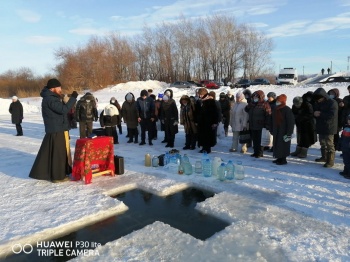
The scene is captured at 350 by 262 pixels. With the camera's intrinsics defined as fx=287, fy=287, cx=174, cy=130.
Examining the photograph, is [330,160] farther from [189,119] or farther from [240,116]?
[189,119]

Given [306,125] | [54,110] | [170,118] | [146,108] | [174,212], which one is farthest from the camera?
[146,108]

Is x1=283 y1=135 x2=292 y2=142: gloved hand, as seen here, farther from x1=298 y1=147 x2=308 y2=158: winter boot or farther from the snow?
x1=298 y1=147 x2=308 y2=158: winter boot

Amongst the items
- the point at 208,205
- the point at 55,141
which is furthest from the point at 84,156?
the point at 208,205

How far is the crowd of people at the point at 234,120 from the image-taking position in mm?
5324

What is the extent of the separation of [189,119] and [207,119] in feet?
2.60

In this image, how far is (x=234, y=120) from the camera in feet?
24.1

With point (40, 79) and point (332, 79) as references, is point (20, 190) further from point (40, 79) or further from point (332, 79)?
point (40, 79)

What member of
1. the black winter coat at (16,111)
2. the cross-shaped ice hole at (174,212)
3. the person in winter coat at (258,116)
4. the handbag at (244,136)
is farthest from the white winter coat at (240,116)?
the black winter coat at (16,111)

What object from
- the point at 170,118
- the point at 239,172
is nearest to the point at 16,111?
the point at 170,118

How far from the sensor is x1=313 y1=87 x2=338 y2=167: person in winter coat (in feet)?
19.3

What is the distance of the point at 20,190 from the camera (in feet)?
16.6

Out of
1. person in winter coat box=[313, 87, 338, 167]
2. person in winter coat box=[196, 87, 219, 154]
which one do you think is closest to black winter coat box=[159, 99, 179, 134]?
person in winter coat box=[196, 87, 219, 154]

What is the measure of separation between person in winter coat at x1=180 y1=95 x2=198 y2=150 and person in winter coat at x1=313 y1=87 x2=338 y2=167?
10.0 ft

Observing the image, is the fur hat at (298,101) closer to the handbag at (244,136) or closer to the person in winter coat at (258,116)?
the person in winter coat at (258,116)
